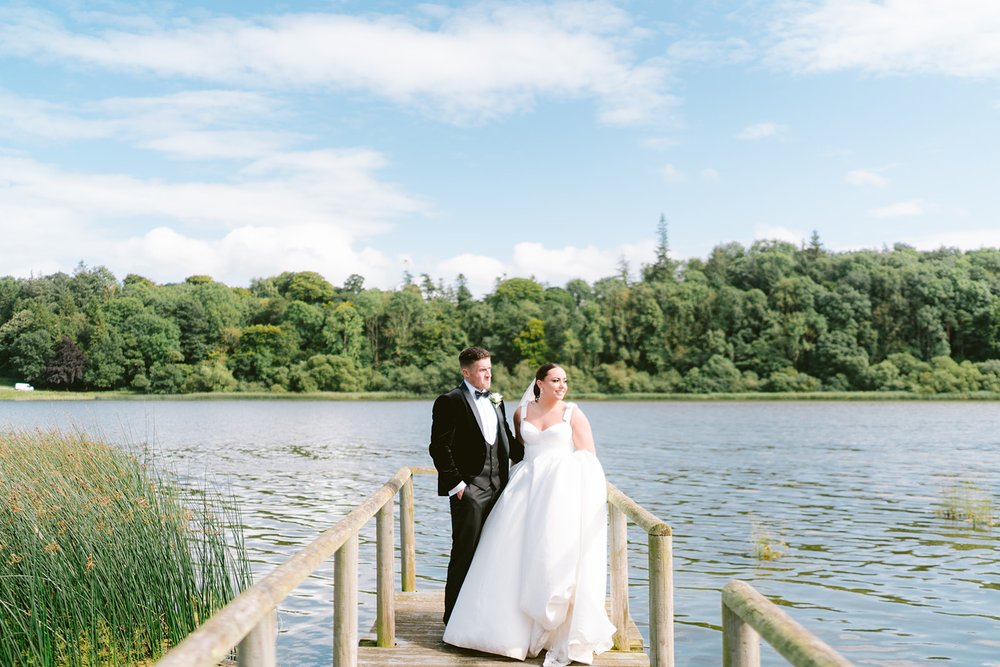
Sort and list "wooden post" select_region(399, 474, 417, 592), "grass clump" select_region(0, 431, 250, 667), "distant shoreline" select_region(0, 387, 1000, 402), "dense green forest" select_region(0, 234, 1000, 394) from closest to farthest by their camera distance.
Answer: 1. "grass clump" select_region(0, 431, 250, 667)
2. "wooden post" select_region(399, 474, 417, 592)
3. "distant shoreline" select_region(0, 387, 1000, 402)
4. "dense green forest" select_region(0, 234, 1000, 394)

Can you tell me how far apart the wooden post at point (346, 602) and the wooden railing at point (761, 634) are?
200 centimetres

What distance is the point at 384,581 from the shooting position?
605 centimetres

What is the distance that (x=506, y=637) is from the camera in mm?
5516

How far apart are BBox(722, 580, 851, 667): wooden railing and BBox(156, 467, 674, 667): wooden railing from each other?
140 cm

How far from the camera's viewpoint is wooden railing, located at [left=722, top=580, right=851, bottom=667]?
2.34 meters

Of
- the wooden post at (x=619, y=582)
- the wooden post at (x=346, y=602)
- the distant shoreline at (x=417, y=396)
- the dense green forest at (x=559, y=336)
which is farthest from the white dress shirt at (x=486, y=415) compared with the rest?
the dense green forest at (x=559, y=336)

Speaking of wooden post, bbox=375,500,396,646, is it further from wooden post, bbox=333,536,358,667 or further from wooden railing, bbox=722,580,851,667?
wooden railing, bbox=722,580,851,667

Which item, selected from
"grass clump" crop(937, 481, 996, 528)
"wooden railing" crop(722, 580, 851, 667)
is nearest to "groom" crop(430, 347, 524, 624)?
"wooden railing" crop(722, 580, 851, 667)

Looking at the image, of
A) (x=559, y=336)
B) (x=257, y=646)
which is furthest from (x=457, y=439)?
(x=559, y=336)

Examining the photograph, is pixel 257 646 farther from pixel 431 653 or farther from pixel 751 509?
pixel 751 509

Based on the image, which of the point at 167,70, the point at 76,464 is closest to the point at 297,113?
the point at 167,70

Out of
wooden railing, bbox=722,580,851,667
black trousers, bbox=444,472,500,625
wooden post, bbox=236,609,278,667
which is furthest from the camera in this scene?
black trousers, bbox=444,472,500,625

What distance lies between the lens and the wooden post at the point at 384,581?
6004 mm

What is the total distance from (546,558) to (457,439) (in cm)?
98
